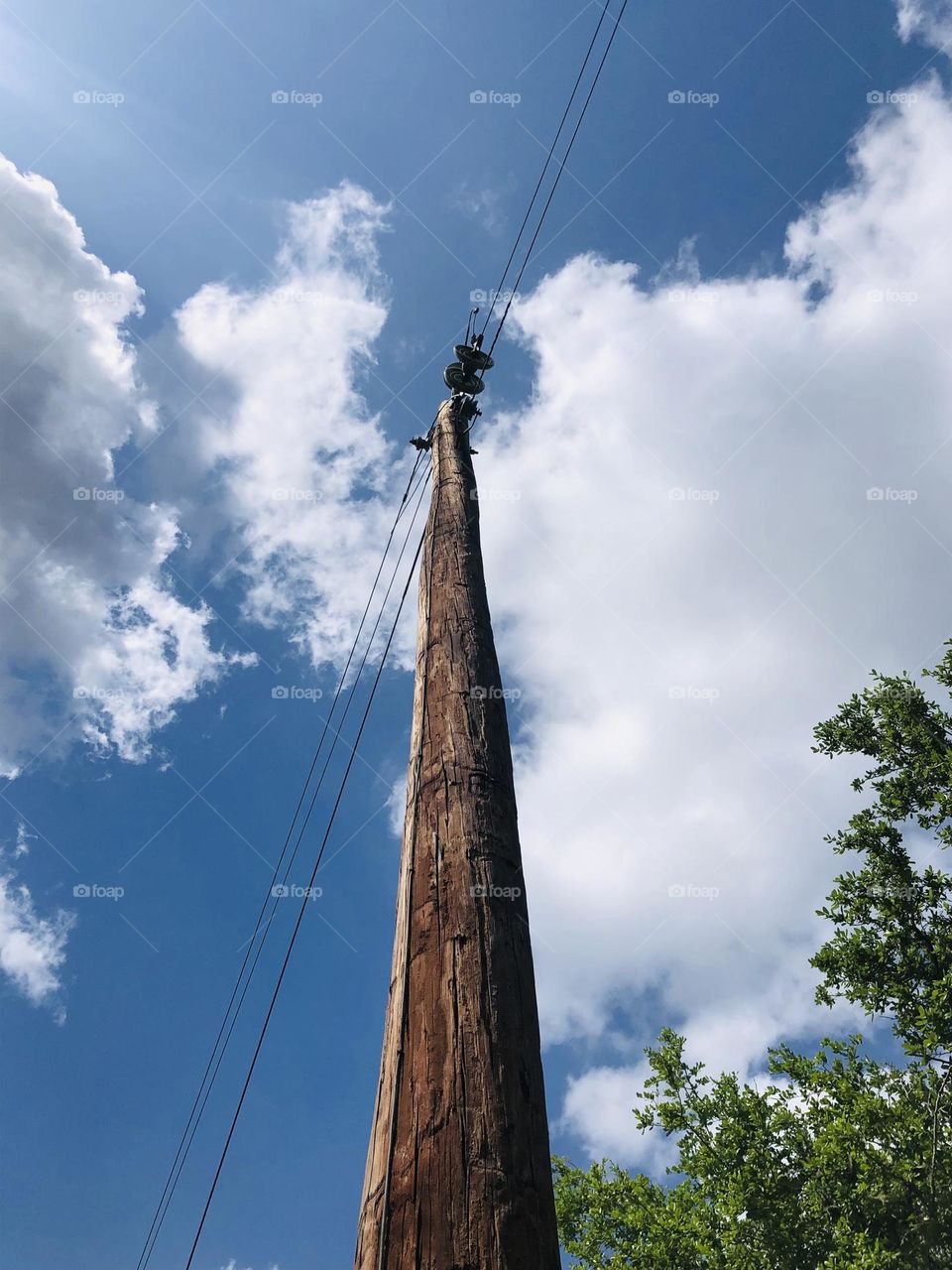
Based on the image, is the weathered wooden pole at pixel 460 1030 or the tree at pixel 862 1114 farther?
the tree at pixel 862 1114

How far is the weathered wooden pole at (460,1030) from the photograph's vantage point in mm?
1543

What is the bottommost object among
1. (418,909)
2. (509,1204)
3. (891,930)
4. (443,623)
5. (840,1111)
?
(509,1204)

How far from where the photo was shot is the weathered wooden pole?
5.06 ft

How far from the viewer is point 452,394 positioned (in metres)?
5.20

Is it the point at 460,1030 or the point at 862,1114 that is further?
the point at 862,1114

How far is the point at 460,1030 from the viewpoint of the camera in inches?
71.5

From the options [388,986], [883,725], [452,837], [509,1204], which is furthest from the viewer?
[883,725]

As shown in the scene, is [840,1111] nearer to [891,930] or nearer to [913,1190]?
[913,1190]

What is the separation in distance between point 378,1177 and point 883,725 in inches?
451

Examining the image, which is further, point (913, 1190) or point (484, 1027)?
point (913, 1190)

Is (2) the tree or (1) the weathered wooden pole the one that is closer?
(1) the weathered wooden pole

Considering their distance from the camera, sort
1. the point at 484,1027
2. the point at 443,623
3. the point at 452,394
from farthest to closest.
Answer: the point at 452,394
the point at 443,623
the point at 484,1027

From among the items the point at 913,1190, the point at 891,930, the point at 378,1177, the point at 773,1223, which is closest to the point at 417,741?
the point at 378,1177

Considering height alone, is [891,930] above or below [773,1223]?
above
